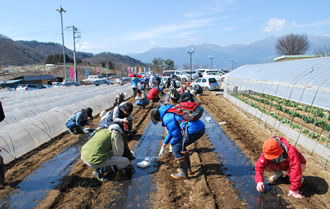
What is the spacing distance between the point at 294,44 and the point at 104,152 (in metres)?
48.7

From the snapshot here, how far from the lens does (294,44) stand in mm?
43719

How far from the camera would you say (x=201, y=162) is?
17.0ft

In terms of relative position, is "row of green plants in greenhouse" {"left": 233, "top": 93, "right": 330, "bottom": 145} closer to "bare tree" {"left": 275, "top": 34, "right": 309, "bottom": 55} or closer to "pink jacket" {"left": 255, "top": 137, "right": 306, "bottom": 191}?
"pink jacket" {"left": 255, "top": 137, "right": 306, "bottom": 191}

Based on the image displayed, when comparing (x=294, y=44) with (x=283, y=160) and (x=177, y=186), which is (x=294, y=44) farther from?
(x=177, y=186)

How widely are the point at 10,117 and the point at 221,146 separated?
6.98 meters

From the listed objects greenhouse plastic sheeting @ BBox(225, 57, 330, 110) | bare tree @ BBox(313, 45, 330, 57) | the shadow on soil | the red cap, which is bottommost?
the shadow on soil

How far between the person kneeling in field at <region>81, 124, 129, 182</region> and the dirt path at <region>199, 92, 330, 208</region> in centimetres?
282

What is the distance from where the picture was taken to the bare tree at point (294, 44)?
141ft

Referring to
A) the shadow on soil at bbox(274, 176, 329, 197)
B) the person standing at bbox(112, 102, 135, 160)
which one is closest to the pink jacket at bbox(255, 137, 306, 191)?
the shadow on soil at bbox(274, 176, 329, 197)

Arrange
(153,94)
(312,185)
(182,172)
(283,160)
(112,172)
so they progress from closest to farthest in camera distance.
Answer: (283,160)
(312,185)
(182,172)
(112,172)
(153,94)

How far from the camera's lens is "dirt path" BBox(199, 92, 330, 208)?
3.53 metres

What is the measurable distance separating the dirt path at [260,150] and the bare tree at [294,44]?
39.5 meters

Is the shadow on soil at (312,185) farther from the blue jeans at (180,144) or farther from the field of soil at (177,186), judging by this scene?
the blue jeans at (180,144)

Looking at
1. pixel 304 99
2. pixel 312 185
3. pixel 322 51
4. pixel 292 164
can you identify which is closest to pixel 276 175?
pixel 312 185
